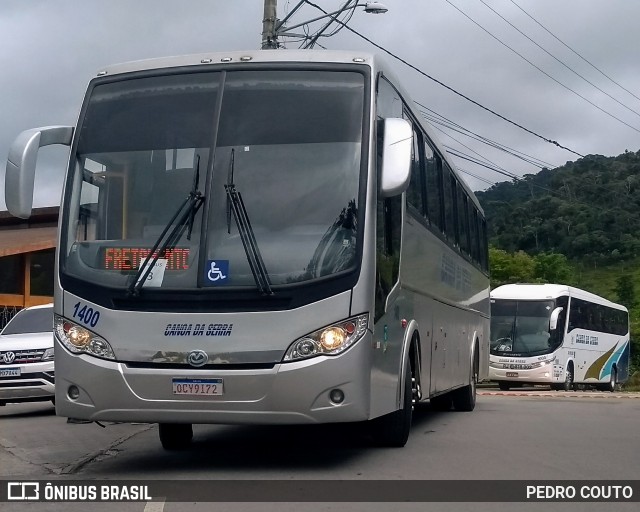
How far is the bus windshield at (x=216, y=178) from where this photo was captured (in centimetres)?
892

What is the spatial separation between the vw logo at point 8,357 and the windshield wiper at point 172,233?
834 centimetres

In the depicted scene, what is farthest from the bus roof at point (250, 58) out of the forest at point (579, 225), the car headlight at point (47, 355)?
the forest at point (579, 225)

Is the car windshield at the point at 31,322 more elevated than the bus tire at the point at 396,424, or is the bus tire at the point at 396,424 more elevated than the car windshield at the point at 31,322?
the car windshield at the point at 31,322

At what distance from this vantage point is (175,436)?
35.8 feet

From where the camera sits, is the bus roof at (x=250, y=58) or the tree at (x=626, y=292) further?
the tree at (x=626, y=292)

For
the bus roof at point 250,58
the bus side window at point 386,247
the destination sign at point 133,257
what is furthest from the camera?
the bus roof at point 250,58

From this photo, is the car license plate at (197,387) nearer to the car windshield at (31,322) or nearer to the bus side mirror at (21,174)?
the bus side mirror at (21,174)

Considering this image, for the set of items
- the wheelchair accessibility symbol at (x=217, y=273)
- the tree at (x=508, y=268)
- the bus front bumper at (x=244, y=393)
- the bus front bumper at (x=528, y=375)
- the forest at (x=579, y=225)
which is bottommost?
the bus front bumper at (x=528, y=375)

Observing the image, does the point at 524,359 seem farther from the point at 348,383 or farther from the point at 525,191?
the point at 525,191

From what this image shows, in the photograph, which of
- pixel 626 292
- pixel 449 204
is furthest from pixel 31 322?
pixel 626 292

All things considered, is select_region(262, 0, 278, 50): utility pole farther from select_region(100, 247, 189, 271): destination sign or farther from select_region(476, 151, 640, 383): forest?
select_region(476, 151, 640, 383): forest

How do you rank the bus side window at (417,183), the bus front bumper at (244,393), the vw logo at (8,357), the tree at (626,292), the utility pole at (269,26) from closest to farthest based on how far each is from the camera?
the bus front bumper at (244,393) → the bus side window at (417,183) → the vw logo at (8,357) → the utility pole at (269,26) → the tree at (626,292)

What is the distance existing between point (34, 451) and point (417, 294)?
175 inches
